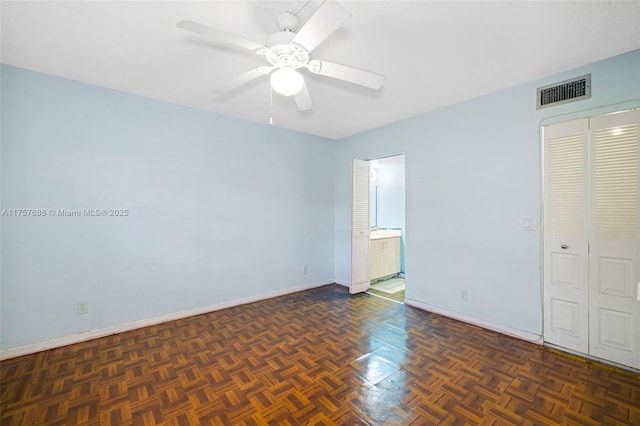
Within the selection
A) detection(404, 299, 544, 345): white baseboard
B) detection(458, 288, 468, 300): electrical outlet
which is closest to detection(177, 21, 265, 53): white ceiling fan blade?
detection(458, 288, 468, 300): electrical outlet

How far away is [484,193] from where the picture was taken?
115 inches

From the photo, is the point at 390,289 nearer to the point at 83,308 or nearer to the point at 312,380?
the point at 312,380

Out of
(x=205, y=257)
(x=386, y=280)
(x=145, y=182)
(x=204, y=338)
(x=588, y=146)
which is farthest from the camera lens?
(x=386, y=280)

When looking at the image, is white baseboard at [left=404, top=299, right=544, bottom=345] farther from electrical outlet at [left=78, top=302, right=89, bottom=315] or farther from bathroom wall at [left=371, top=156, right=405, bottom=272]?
electrical outlet at [left=78, top=302, right=89, bottom=315]

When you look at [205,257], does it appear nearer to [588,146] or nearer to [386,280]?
[386,280]

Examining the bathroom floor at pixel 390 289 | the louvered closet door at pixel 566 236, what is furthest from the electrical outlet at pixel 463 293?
the bathroom floor at pixel 390 289

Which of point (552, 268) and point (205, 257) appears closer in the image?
point (552, 268)

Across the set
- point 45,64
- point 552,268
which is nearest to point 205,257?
point 45,64

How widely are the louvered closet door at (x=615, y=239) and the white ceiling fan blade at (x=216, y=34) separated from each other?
2856 millimetres

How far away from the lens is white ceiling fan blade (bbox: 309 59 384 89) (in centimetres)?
168

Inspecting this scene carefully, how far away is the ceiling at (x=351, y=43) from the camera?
1658 mm

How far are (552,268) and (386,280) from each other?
9.11ft

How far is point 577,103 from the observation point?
235 centimetres

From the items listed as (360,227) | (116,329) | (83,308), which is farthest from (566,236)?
(83,308)
